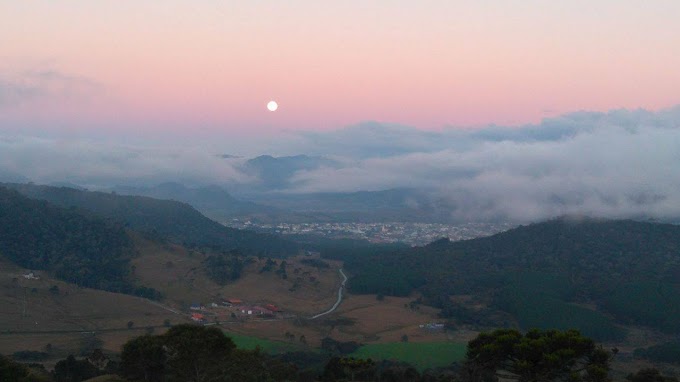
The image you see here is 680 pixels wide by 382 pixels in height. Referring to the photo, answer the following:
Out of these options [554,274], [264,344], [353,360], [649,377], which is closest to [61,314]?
[264,344]

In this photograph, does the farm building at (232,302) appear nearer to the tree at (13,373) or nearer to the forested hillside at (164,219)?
the forested hillside at (164,219)

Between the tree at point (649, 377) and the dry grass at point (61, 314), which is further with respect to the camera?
the dry grass at point (61, 314)

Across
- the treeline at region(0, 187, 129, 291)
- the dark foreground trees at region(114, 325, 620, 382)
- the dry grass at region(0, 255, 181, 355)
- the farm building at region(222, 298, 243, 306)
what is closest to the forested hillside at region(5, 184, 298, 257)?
the treeline at region(0, 187, 129, 291)

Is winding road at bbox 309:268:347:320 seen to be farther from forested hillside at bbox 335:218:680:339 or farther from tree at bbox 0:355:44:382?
tree at bbox 0:355:44:382

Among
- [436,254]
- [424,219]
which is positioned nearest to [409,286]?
[436,254]

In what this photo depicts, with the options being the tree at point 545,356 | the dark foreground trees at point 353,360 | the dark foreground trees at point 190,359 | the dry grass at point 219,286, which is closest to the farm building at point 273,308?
the dry grass at point 219,286

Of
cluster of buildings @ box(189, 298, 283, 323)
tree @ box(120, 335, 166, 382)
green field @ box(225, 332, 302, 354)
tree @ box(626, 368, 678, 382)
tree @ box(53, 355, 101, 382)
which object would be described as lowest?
green field @ box(225, 332, 302, 354)
